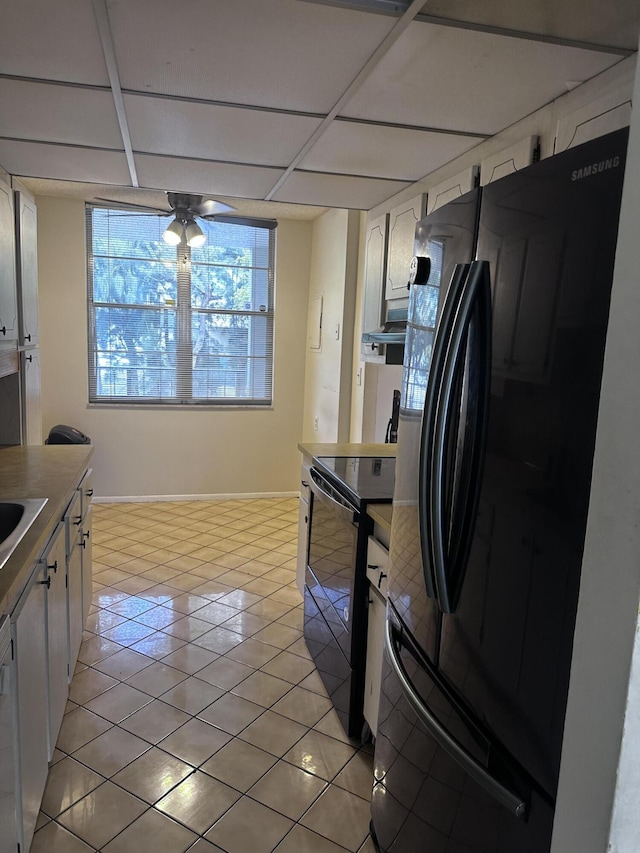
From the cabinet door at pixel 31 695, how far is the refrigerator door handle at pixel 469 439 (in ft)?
3.54

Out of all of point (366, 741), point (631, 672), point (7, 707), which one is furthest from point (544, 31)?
point (366, 741)

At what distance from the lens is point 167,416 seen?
17.7ft

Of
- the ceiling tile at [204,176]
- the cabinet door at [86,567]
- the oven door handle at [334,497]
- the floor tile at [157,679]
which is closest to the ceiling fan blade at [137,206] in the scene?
the ceiling tile at [204,176]

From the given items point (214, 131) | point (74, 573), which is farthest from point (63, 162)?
point (74, 573)

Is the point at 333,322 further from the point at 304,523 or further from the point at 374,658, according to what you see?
the point at 374,658

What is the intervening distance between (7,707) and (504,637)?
1170mm

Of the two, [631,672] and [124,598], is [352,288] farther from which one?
[631,672]

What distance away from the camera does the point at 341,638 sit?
2369mm

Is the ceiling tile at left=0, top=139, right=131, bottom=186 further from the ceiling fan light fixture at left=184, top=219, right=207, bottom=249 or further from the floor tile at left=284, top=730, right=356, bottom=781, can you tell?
the floor tile at left=284, top=730, right=356, bottom=781

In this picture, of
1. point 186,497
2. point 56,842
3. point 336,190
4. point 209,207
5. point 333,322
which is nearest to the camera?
point 56,842

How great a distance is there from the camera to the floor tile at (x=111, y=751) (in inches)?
82.2

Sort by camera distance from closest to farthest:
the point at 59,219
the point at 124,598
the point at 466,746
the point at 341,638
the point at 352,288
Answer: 1. the point at 466,746
2. the point at 341,638
3. the point at 124,598
4. the point at 352,288
5. the point at 59,219

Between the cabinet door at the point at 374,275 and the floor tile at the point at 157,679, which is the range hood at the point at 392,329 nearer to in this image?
the cabinet door at the point at 374,275

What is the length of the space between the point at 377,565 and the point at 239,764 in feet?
2.92
